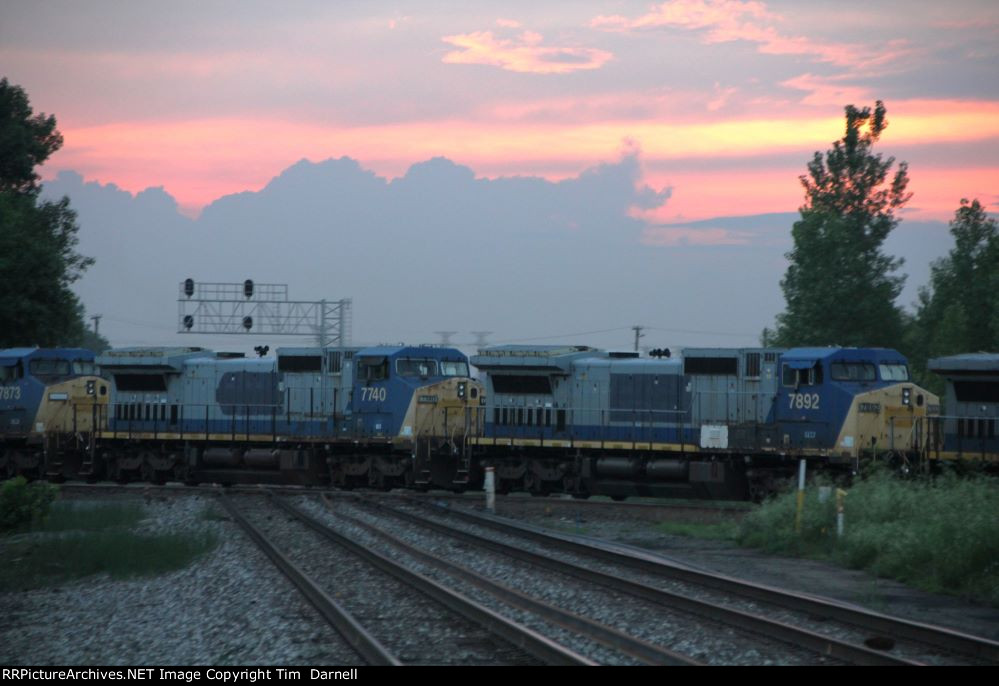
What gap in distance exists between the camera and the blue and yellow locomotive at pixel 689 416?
26.8 m

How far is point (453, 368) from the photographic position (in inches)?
1328

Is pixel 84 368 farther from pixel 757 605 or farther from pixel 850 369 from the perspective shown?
pixel 757 605

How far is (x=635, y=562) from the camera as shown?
17188mm

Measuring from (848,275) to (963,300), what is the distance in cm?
1143

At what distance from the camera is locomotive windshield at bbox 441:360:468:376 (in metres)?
33.4

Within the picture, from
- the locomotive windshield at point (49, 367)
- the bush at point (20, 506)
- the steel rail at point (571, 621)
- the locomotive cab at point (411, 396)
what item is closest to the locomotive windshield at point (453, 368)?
the locomotive cab at point (411, 396)

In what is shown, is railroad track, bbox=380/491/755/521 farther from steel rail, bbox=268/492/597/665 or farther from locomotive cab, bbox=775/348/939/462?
steel rail, bbox=268/492/597/665

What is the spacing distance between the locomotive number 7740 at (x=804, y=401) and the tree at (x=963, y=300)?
73.8 feet

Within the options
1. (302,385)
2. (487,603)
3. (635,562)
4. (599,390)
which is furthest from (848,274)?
(487,603)

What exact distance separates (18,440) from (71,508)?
12.7 m

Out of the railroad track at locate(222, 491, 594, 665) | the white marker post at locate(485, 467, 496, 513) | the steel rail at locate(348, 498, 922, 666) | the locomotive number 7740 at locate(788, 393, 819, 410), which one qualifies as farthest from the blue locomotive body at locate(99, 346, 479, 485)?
the steel rail at locate(348, 498, 922, 666)

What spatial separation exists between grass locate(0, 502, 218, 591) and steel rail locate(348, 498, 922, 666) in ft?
17.2

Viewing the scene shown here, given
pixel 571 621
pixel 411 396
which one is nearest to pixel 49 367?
pixel 411 396

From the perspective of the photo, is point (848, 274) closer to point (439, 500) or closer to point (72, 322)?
point (439, 500)
